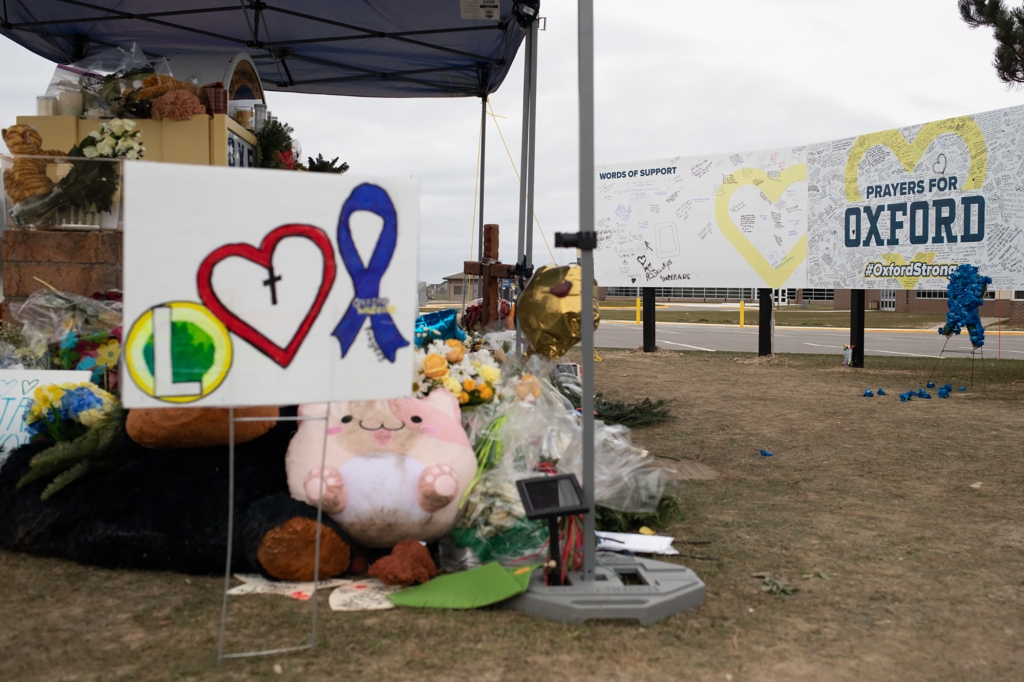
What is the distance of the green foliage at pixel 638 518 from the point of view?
405 centimetres

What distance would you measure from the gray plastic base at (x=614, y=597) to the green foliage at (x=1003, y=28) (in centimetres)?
1065

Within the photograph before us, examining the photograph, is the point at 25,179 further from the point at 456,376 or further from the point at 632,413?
the point at 632,413

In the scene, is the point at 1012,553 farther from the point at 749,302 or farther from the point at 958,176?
the point at 749,302

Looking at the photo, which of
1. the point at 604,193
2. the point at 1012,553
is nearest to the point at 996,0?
the point at 604,193

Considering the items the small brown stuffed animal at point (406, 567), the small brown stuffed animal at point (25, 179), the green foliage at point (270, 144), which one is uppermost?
the green foliage at point (270, 144)

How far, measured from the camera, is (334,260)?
2.87 m

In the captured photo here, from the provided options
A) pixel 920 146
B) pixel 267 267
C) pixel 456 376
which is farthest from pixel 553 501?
pixel 920 146

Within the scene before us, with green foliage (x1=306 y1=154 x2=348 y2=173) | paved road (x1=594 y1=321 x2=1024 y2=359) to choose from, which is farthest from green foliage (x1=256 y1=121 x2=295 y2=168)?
paved road (x1=594 y1=321 x2=1024 y2=359)

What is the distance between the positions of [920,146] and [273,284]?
10201mm

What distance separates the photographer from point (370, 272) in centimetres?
292

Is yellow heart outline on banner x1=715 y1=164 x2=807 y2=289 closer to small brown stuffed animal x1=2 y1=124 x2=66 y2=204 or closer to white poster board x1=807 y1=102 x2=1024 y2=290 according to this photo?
white poster board x1=807 y1=102 x2=1024 y2=290

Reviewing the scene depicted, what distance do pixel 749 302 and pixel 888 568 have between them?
4610cm

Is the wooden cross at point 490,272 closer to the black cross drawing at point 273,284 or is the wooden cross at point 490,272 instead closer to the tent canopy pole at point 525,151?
the tent canopy pole at point 525,151

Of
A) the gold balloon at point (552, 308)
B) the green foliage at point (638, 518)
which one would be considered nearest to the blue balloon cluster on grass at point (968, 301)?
the gold balloon at point (552, 308)
